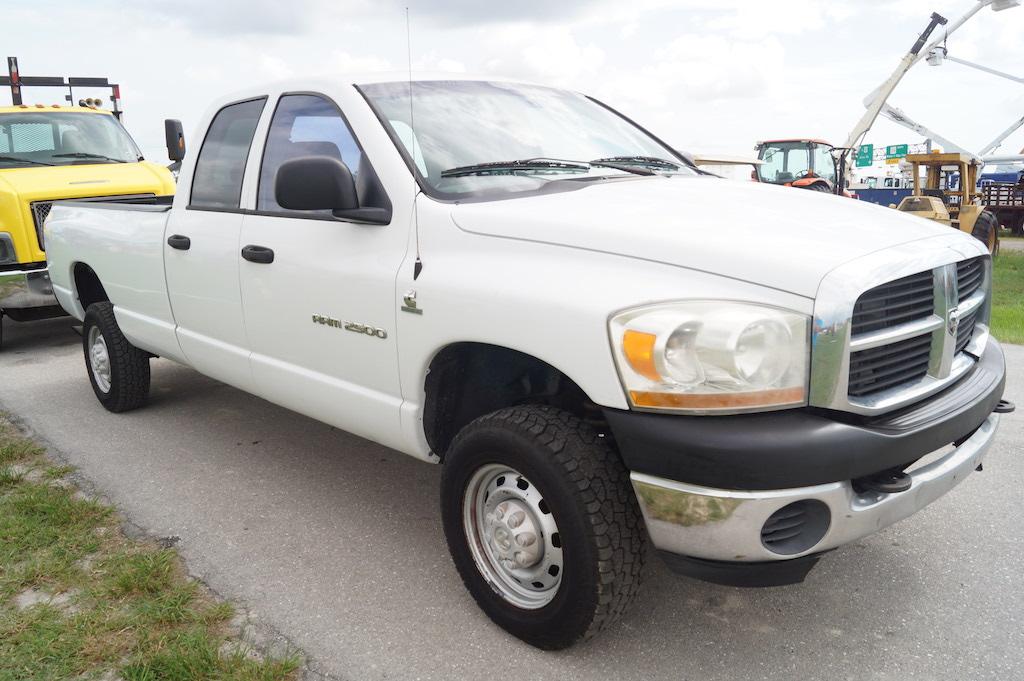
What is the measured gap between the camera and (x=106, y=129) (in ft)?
30.1

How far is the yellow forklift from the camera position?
15.5 m

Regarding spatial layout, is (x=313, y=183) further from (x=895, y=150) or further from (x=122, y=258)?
(x=895, y=150)

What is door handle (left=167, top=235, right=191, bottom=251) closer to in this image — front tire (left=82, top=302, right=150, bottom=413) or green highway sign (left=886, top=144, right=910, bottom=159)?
front tire (left=82, top=302, right=150, bottom=413)

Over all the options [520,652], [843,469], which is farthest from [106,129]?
[843,469]

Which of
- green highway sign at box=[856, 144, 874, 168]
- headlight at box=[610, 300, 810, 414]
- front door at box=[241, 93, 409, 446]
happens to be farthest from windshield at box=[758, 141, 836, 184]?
green highway sign at box=[856, 144, 874, 168]

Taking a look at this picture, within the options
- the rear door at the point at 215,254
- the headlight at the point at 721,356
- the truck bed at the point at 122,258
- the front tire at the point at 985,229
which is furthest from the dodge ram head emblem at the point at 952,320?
the front tire at the point at 985,229

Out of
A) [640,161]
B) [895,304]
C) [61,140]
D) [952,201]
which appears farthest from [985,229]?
[895,304]

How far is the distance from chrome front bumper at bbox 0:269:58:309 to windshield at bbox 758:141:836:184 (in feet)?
53.8

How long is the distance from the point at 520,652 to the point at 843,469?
Answer: 3.94 feet

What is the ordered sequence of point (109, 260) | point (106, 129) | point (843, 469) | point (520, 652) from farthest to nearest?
point (106, 129) < point (109, 260) < point (520, 652) < point (843, 469)

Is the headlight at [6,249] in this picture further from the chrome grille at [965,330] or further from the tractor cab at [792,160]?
the tractor cab at [792,160]

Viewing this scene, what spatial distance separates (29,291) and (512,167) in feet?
20.2

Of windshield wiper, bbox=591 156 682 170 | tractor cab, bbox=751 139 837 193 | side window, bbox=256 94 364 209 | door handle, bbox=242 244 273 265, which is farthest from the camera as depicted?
tractor cab, bbox=751 139 837 193

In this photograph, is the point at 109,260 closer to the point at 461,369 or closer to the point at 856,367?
the point at 461,369
